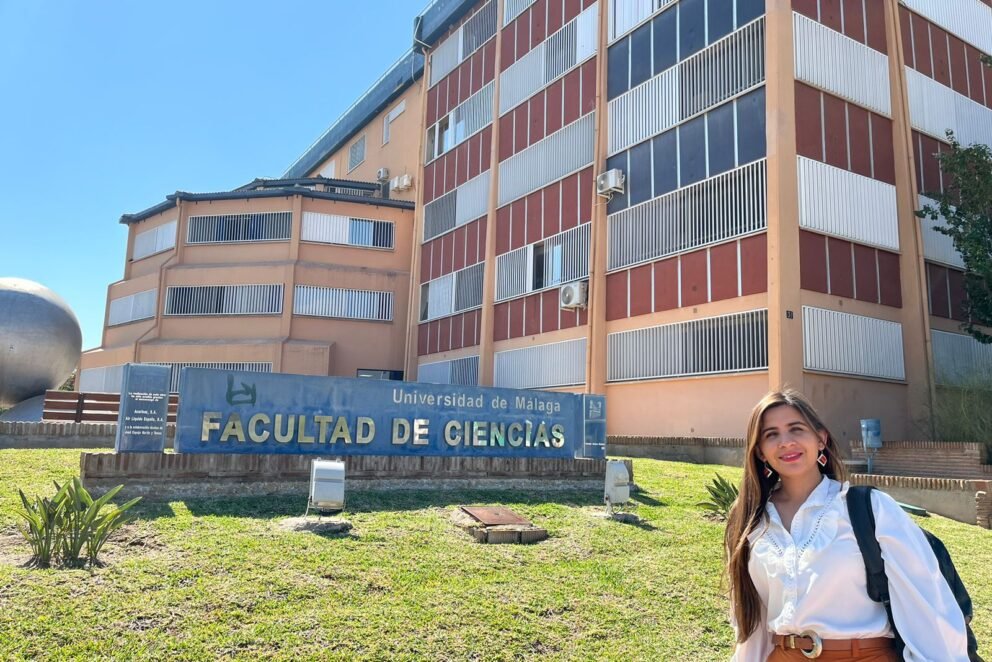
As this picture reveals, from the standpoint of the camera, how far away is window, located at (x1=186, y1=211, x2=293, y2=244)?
3148cm

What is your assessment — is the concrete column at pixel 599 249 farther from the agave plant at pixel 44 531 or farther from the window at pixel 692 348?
the agave plant at pixel 44 531

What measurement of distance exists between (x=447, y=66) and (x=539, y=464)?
2561 cm

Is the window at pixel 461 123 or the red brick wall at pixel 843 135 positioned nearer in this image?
the red brick wall at pixel 843 135

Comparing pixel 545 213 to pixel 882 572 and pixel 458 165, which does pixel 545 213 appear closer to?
pixel 458 165

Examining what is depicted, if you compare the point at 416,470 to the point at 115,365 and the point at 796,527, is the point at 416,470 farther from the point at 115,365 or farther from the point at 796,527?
the point at 115,365

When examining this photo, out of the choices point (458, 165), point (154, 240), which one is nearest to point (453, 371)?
point (458, 165)

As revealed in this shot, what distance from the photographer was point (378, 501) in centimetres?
930

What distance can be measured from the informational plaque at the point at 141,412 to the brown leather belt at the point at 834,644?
816 cm

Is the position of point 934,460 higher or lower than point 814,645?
higher

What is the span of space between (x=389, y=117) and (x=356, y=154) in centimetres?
423

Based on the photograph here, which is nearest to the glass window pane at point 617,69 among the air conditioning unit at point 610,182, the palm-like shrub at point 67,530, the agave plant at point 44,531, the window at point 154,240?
the air conditioning unit at point 610,182

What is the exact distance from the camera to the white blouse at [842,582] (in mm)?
2414

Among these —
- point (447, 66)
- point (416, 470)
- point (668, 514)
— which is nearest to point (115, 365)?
point (447, 66)

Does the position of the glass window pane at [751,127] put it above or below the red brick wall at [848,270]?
above
